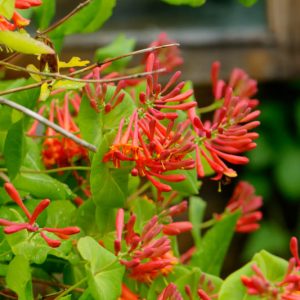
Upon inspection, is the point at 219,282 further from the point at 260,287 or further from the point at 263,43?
the point at 263,43

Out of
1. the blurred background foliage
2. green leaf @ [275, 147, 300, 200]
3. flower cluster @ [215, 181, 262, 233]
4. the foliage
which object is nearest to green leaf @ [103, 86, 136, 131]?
the foliage

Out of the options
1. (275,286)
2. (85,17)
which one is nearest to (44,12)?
(85,17)

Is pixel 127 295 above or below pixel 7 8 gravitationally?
below

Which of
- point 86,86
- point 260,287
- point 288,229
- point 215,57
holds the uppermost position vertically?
point 215,57

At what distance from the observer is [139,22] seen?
8.03 feet

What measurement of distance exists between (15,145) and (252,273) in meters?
0.20

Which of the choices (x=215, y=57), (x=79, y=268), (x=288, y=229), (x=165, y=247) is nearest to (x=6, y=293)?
(x=79, y=268)

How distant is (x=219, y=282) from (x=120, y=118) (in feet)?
0.51

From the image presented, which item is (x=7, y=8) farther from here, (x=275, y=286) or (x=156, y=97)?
(x=275, y=286)

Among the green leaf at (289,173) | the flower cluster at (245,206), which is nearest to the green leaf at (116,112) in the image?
the flower cluster at (245,206)

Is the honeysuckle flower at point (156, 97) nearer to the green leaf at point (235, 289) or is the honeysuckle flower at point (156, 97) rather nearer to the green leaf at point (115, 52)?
the green leaf at point (235, 289)

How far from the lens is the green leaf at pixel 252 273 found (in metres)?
0.60

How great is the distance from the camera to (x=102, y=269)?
1.95 feet

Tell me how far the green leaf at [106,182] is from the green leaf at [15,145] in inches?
2.3
